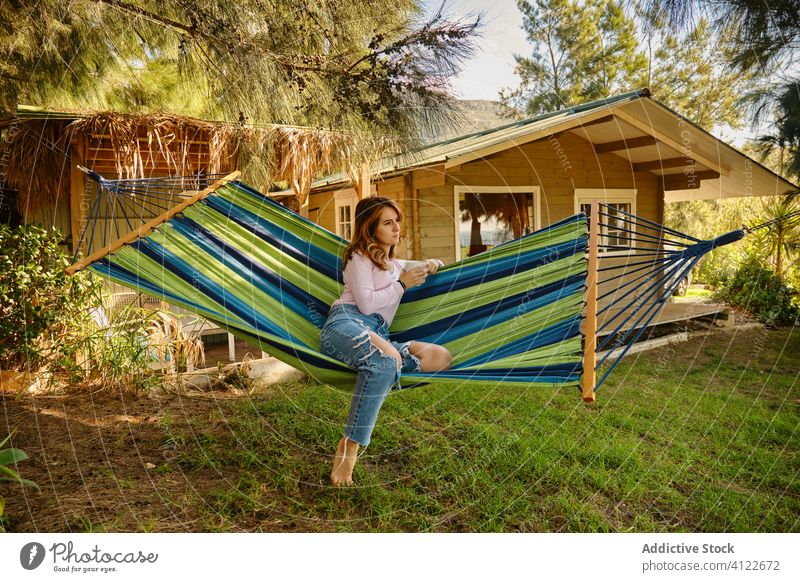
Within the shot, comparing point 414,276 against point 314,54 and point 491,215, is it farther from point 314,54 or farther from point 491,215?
point 491,215

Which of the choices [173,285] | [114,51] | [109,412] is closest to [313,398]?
[109,412]

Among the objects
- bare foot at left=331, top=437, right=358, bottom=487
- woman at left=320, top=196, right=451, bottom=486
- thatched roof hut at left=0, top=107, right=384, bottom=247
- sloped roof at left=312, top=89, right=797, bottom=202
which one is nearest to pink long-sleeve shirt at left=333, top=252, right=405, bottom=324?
woman at left=320, top=196, right=451, bottom=486

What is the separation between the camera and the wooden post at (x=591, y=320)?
1.73m

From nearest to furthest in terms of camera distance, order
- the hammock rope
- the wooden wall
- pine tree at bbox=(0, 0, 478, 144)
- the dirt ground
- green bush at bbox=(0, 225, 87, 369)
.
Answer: the hammock rope, the dirt ground, pine tree at bbox=(0, 0, 478, 144), green bush at bbox=(0, 225, 87, 369), the wooden wall

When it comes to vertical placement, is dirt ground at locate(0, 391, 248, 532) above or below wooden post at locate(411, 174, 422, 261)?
below

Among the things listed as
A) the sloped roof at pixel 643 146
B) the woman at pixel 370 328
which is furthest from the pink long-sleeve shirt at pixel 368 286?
the sloped roof at pixel 643 146

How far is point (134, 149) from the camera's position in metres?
3.84

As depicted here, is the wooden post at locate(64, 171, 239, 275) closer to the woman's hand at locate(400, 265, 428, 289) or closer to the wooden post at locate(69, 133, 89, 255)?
the woman's hand at locate(400, 265, 428, 289)

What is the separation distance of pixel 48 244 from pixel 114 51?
5.11ft

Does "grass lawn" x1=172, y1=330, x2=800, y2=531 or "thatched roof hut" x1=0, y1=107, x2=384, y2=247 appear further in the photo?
"thatched roof hut" x1=0, y1=107, x2=384, y2=247

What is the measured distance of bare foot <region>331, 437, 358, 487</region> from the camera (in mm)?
2064

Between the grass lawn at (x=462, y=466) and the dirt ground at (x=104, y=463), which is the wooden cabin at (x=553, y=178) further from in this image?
the dirt ground at (x=104, y=463)
